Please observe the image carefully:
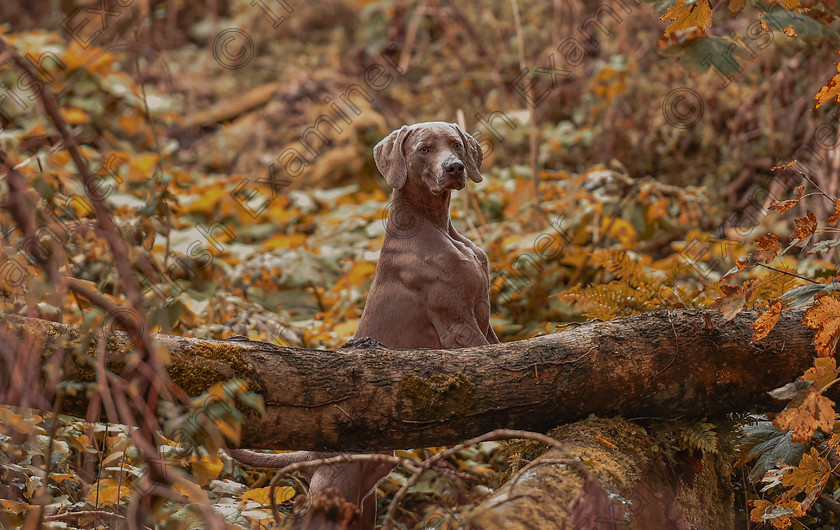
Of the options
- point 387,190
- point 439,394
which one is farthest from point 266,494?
point 387,190

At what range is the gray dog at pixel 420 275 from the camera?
3.53 m

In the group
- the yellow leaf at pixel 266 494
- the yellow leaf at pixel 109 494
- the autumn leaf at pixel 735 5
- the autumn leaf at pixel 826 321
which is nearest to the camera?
the autumn leaf at pixel 826 321

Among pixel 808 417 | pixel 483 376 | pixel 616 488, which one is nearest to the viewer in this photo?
pixel 808 417

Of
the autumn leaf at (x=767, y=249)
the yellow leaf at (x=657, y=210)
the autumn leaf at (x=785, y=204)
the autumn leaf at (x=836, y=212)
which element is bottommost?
the autumn leaf at (x=767, y=249)

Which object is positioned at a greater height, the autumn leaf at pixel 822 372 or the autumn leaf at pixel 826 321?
the autumn leaf at pixel 826 321

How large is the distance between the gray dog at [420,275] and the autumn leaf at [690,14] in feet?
3.45

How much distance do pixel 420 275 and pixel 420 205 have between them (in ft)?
1.15

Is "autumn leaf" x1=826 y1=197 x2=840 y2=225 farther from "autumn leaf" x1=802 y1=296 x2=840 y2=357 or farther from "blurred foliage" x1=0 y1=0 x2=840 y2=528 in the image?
"autumn leaf" x1=802 y1=296 x2=840 y2=357

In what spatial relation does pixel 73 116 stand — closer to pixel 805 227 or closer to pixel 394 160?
pixel 394 160

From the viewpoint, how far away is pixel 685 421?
346 cm

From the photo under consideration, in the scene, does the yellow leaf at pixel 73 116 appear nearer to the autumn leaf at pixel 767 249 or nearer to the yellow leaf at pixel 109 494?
the yellow leaf at pixel 109 494

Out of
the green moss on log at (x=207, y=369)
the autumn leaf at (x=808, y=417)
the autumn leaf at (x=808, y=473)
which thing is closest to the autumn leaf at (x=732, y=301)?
the autumn leaf at (x=808, y=417)

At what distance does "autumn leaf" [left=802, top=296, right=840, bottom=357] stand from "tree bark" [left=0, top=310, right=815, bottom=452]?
1.57 feet

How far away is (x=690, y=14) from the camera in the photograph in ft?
11.4
